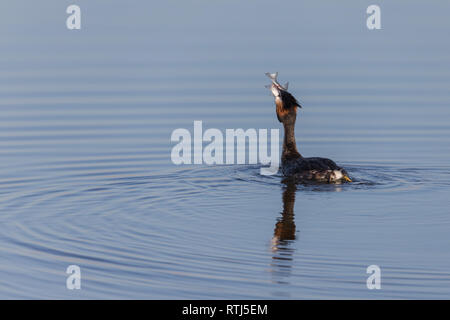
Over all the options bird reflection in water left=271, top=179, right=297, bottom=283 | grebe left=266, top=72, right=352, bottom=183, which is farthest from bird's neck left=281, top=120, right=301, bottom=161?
bird reflection in water left=271, top=179, right=297, bottom=283

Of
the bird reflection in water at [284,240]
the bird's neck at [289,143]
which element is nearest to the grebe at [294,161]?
the bird's neck at [289,143]

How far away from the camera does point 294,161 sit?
644 inches

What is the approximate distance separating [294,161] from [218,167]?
1264mm

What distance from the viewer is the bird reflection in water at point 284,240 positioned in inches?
433

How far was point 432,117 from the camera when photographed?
1981 cm

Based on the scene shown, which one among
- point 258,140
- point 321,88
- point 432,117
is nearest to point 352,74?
point 321,88

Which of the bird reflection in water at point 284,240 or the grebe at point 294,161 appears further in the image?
the grebe at point 294,161

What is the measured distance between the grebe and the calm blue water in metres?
0.29

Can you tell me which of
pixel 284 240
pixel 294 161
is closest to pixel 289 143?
pixel 294 161

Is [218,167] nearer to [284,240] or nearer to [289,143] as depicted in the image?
[289,143]

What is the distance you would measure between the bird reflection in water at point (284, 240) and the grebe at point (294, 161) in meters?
0.54

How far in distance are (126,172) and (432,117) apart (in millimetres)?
6872

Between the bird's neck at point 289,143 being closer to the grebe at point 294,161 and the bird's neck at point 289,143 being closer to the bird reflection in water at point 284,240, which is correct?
the grebe at point 294,161

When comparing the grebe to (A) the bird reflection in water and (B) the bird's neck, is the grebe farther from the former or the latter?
(A) the bird reflection in water
